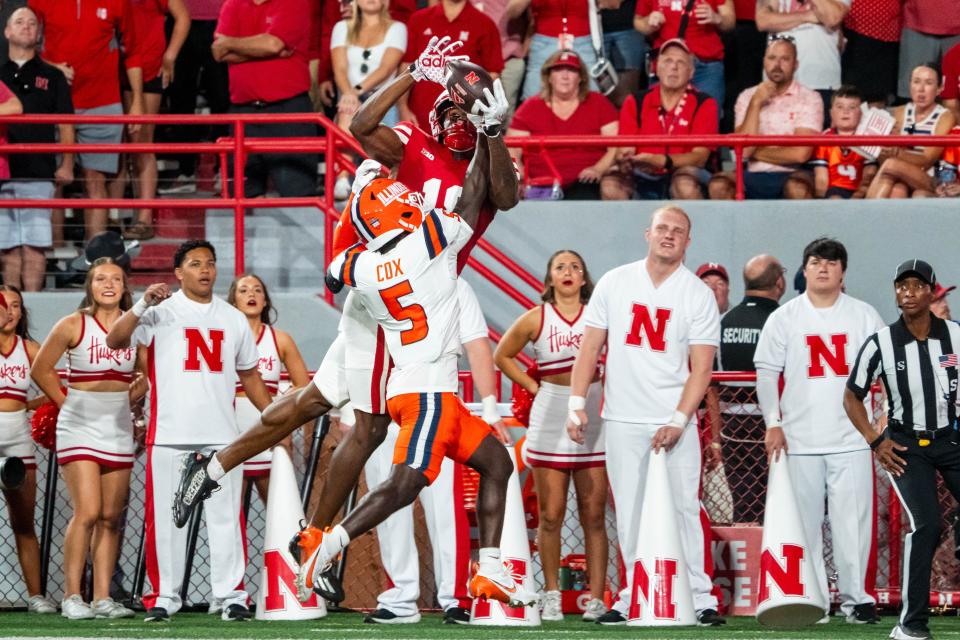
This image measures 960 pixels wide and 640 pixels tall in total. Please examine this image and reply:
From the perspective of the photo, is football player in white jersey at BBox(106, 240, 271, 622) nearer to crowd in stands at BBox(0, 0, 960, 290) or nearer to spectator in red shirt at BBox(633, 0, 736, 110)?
crowd in stands at BBox(0, 0, 960, 290)

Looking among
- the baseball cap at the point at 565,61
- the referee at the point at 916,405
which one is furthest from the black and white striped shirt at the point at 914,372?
the baseball cap at the point at 565,61

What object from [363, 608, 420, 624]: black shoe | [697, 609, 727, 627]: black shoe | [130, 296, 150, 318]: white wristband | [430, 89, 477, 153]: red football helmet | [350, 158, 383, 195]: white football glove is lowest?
[363, 608, 420, 624]: black shoe

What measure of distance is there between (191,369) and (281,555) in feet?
4.05

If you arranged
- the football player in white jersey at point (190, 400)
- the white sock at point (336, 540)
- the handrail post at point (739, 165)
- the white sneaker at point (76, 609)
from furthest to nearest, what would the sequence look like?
the handrail post at point (739, 165)
the football player in white jersey at point (190, 400)
the white sneaker at point (76, 609)
the white sock at point (336, 540)

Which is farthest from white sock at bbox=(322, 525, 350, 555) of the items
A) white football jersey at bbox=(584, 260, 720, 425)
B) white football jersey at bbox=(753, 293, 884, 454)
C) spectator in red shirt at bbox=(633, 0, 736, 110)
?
spectator in red shirt at bbox=(633, 0, 736, 110)

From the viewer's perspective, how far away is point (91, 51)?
42.8 ft

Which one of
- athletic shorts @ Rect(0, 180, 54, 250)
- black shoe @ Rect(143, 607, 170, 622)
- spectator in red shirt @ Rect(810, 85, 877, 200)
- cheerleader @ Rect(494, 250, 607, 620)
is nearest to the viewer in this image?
black shoe @ Rect(143, 607, 170, 622)

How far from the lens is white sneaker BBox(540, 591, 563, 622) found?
9.82 meters

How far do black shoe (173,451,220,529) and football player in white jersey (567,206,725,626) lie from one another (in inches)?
83.1

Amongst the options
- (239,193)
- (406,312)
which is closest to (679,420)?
(406,312)

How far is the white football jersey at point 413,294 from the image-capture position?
25.5ft

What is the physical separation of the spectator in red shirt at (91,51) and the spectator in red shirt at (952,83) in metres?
6.17

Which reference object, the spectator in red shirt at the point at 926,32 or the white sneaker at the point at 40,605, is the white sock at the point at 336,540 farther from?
the spectator in red shirt at the point at 926,32

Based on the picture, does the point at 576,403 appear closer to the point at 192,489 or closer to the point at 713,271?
the point at 713,271
